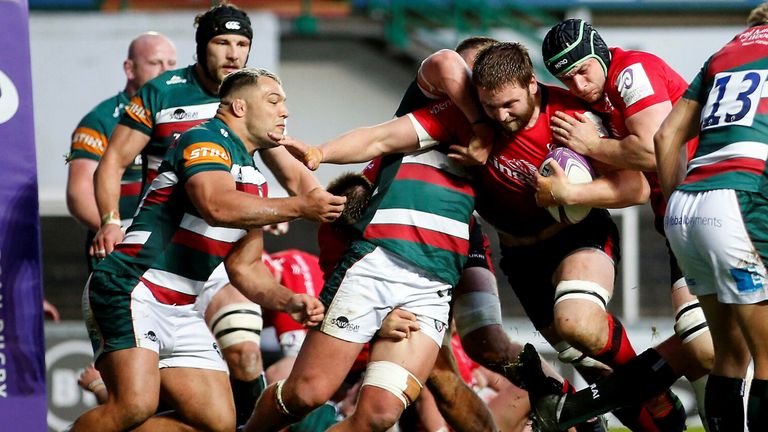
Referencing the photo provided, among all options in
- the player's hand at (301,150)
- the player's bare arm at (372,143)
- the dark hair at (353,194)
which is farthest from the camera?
the dark hair at (353,194)

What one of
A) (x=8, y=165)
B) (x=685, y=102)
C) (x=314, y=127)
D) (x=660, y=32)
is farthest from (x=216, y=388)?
(x=660, y=32)

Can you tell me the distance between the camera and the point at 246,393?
6.65 metres

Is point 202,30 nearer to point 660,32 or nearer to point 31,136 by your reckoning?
point 31,136

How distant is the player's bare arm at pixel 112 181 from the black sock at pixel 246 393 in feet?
3.81

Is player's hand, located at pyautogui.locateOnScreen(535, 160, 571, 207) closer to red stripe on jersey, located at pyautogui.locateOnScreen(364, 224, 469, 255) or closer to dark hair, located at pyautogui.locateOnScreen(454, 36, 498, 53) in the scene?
red stripe on jersey, located at pyautogui.locateOnScreen(364, 224, 469, 255)

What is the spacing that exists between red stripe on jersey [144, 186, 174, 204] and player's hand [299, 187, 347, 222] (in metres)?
0.63

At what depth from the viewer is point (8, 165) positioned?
5281mm

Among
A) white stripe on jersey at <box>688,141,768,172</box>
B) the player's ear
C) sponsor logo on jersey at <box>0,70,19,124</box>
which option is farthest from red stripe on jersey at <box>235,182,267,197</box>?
the player's ear

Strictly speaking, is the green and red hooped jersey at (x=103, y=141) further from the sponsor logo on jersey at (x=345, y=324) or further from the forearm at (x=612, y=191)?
the forearm at (x=612, y=191)

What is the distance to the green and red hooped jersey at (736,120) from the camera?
14.9 ft

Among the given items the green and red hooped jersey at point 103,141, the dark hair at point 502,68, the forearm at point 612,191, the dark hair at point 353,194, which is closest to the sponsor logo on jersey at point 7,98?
the dark hair at point 353,194

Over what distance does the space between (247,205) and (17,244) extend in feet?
4.03

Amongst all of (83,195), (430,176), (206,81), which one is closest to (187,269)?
(430,176)

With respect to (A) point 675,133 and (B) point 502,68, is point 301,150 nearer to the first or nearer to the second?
(B) point 502,68
